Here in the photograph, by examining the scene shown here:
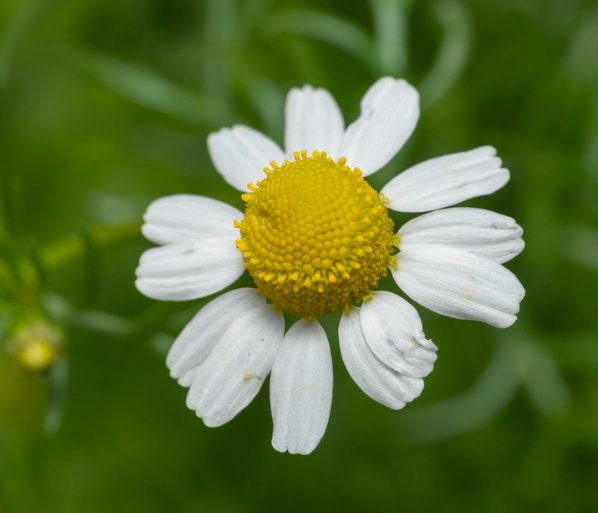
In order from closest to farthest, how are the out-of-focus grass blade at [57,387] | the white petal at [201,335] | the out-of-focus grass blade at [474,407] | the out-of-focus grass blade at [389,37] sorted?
the white petal at [201,335]
the out-of-focus grass blade at [57,387]
the out-of-focus grass blade at [389,37]
the out-of-focus grass blade at [474,407]

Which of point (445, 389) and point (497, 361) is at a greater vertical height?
point (497, 361)

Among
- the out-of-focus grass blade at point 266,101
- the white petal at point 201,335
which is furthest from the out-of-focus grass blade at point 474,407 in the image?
the white petal at point 201,335

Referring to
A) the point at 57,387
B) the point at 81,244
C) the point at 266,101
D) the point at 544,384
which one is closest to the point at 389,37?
the point at 266,101

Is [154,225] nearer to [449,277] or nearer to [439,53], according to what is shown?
[449,277]

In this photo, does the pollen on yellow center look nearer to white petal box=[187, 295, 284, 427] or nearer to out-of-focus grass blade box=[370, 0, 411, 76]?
white petal box=[187, 295, 284, 427]

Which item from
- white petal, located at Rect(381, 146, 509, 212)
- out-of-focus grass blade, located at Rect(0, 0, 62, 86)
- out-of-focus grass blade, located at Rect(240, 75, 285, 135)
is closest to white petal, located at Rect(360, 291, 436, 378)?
white petal, located at Rect(381, 146, 509, 212)

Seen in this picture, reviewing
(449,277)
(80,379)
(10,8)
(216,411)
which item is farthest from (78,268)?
(449,277)

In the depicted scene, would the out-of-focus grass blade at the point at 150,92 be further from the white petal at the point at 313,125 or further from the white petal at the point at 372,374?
the white petal at the point at 372,374

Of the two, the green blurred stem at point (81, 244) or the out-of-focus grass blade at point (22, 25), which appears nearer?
the green blurred stem at point (81, 244)
